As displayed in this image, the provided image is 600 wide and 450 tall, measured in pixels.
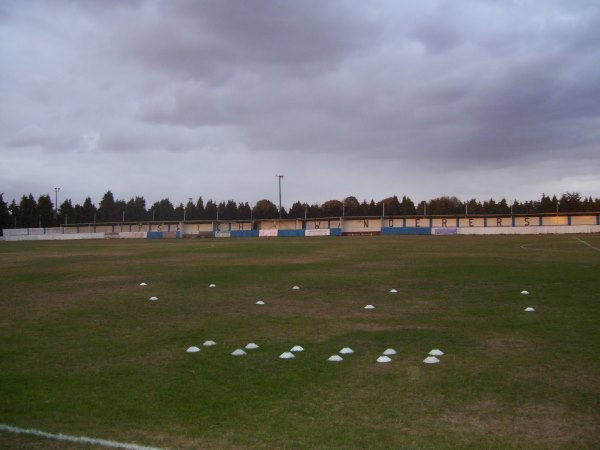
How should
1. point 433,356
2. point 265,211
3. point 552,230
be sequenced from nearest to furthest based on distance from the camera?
point 433,356 < point 552,230 < point 265,211

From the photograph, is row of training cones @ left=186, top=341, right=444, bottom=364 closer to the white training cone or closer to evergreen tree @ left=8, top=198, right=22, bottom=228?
the white training cone

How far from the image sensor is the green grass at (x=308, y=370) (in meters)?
6.02

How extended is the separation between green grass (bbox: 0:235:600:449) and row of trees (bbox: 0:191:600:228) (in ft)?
386

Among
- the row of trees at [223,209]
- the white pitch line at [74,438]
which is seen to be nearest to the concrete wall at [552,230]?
the row of trees at [223,209]

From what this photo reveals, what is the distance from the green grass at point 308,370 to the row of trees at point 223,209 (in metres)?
118

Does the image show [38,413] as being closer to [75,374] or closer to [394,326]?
[75,374]

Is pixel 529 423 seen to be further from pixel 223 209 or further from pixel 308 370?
pixel 223 209

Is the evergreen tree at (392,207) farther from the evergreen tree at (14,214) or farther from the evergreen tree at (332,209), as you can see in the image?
the evergreen tree at (14,214)

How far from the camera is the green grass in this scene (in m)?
6.02

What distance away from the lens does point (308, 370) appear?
847cm

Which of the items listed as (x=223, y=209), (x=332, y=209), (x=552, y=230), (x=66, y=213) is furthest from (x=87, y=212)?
(x=552, y=230)

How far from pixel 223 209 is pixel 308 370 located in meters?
159

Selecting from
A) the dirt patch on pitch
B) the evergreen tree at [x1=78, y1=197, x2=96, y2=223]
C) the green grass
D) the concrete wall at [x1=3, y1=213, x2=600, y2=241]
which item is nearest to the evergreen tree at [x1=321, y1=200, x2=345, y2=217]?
the concrete wall at [x1=3, y1=213, x2=600, y2=241]

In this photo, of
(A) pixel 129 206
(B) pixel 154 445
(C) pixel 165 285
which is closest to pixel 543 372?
(B) pixel 154 445
